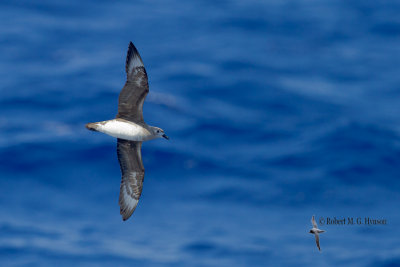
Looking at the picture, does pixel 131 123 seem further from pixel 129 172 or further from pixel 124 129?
pixel 129 172

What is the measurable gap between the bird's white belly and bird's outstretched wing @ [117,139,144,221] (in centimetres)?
80

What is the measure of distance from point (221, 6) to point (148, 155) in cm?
733

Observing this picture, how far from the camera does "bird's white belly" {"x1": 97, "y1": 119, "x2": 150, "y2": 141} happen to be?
726 inches

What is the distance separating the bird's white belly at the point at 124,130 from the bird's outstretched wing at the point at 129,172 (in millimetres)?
799

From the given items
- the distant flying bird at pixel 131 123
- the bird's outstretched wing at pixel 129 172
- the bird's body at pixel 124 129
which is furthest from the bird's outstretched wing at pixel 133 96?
the bird's outstretched wing at pixel 129 172

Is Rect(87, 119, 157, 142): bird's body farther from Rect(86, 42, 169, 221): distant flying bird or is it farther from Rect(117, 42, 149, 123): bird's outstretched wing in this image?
Rect(117, 42, 149, 123): bird's outstretched wing

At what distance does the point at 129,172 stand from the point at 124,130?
1.68 meters

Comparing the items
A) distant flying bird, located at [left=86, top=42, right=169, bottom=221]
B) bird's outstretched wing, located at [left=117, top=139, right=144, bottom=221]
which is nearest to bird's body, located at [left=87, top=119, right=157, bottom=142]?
distant flying bird, located at [left=86, top=42, right=169, bottom=221]

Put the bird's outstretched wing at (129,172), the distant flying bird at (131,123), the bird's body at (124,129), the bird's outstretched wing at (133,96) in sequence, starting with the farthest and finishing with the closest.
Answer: the bird's outstretched wing at (129,172), the bird's outstretched wing at (133,96), the distant flying bird at (131,123), the bird's body at (124,129)

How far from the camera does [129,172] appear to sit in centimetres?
1989

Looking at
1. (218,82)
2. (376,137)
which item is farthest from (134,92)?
(376,137)

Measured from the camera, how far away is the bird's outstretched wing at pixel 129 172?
64.5ft

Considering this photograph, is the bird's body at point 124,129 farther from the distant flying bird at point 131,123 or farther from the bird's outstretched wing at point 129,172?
the bird's outstretched wing at point 129,172

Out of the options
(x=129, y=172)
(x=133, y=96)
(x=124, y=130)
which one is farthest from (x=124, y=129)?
(x=129, y=172)
